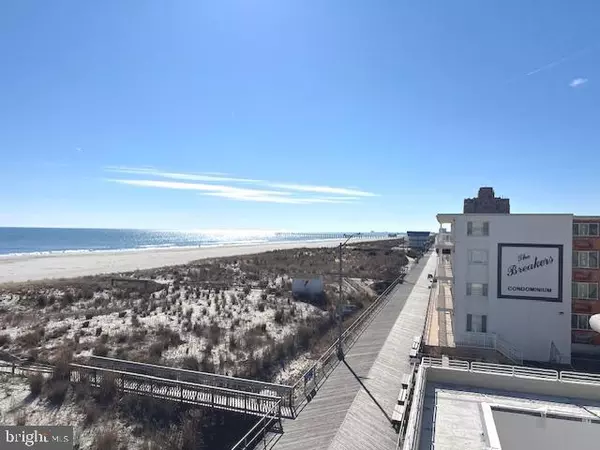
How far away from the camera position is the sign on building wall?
24391 mm

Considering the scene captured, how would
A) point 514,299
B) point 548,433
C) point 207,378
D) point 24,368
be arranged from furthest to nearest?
point 514,299 < point 24,368 < point 207,378 < point 548,433

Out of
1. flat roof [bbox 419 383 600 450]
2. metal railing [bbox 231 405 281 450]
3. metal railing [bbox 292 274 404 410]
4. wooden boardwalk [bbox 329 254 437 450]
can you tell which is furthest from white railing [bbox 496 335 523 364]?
metal railing [bbox 231 405 281 450]

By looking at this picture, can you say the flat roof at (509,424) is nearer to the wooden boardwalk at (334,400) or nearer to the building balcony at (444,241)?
the wooden boardwalk at (334,400)

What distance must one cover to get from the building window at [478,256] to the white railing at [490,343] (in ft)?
14.8

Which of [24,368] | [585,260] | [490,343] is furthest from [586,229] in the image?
[24,368]

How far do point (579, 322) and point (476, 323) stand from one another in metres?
5.87

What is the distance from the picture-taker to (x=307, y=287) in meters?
39.7

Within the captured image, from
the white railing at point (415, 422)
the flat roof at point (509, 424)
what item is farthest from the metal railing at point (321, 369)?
the flat roof at point (509, 424)

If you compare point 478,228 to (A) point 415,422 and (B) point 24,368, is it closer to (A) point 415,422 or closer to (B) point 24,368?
(A) point 415,422

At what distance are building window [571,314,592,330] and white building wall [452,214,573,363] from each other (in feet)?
3.24

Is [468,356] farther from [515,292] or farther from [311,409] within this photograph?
[311,409]

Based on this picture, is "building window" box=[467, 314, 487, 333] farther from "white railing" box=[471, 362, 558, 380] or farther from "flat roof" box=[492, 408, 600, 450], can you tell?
"flat roof" box=[492, 408, 600, 450]

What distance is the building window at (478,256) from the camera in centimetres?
2595

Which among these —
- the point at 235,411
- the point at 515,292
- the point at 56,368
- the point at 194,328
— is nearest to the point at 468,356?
the point at 515,292
